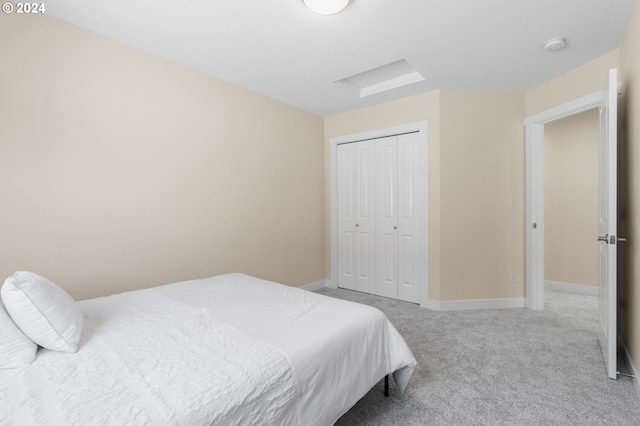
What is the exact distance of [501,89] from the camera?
136 inches

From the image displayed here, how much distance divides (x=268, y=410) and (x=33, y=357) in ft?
3.11

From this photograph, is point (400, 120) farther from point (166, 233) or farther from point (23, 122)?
point (23, 122)

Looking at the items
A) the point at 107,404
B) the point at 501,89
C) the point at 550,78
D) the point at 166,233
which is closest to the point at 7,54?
the point at 166,233

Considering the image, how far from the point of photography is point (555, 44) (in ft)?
8.00

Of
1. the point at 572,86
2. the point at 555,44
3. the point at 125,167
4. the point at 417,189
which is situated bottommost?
the point at 417,189

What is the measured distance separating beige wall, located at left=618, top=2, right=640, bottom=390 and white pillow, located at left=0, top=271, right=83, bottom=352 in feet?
10.3

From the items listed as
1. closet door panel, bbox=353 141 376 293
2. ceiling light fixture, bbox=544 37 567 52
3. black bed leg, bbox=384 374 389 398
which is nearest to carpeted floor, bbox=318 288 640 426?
black bed leg, bbox=384 374 389 398

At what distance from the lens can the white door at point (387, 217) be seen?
3.92 m

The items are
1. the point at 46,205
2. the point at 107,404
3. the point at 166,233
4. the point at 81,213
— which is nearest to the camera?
the point at 107,404

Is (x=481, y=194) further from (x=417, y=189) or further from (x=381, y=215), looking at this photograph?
(x=381, y=215)

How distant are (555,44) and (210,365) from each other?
326 cm

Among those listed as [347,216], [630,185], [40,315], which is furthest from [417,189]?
[40,315]

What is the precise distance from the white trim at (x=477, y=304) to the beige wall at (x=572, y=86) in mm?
2156

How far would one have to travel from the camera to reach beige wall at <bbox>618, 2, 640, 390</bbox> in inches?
77.5
